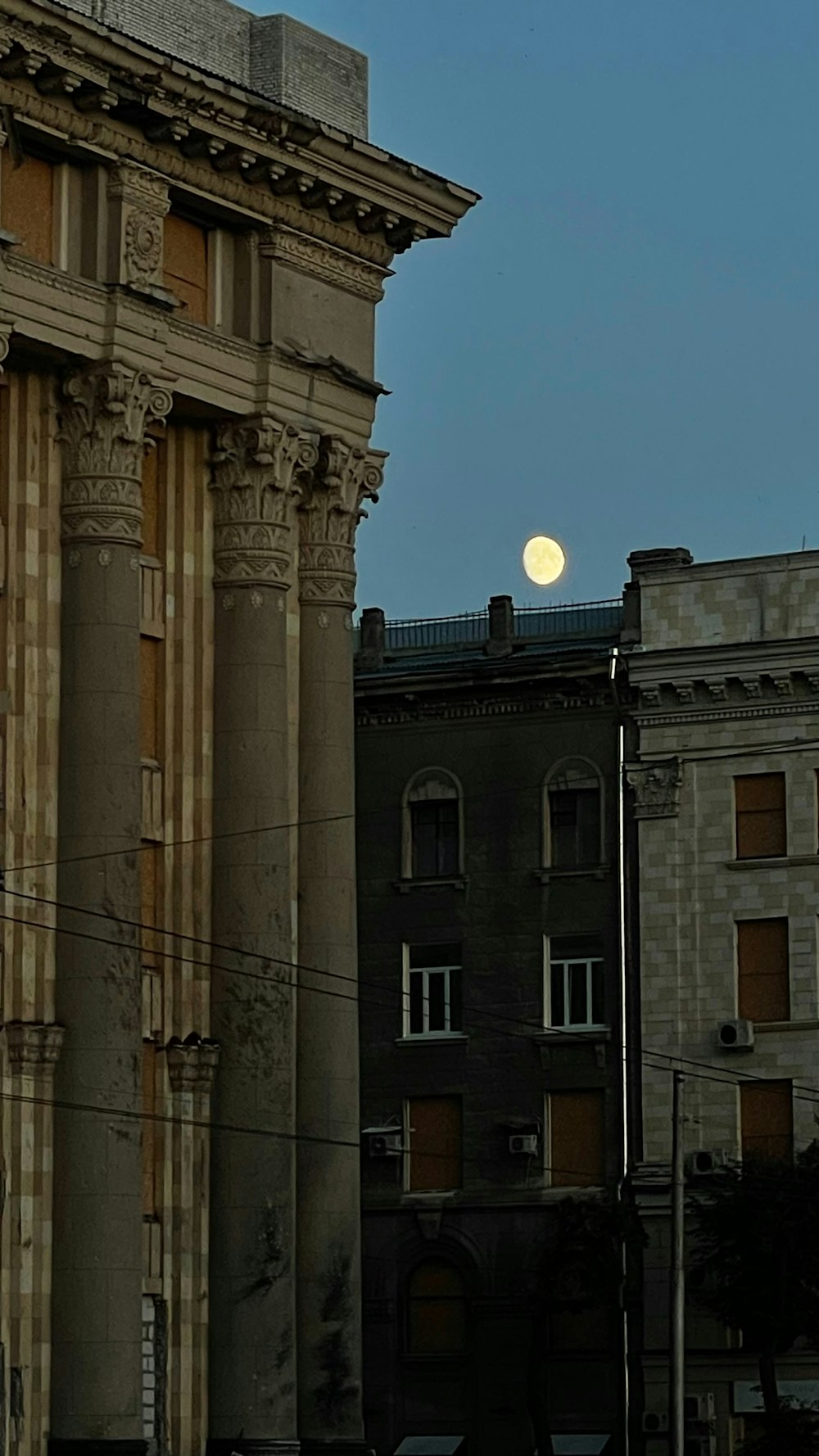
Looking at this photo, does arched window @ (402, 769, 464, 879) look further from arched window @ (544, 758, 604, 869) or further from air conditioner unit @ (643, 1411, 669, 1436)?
air conditioner unit @ (643, 1411, 669, 1436)

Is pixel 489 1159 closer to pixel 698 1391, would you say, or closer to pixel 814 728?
pixel 698 1391

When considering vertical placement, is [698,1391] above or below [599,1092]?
below

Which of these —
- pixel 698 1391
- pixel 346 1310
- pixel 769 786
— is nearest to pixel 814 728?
pixel 769 786

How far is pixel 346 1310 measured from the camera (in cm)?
4394

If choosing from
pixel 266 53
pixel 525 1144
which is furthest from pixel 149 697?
pixel 525 1144

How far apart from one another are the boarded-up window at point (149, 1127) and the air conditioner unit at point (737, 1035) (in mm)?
22866

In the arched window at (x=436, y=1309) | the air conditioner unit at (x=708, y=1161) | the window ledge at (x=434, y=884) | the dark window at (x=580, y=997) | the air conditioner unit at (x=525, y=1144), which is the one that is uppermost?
the window ledge at (x=434, y=884)

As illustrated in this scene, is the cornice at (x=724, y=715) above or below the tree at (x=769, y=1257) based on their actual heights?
above

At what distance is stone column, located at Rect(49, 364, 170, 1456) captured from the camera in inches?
1564

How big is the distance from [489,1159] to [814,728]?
1000 cm

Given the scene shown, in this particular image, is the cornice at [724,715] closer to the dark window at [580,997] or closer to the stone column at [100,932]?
the dark window at [580,997]

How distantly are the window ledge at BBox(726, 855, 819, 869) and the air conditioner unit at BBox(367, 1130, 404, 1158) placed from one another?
8.04 m

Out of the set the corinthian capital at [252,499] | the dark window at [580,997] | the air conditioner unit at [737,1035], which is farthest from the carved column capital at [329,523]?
the dark window at [580,997]

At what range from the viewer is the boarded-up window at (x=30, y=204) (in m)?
40.4
